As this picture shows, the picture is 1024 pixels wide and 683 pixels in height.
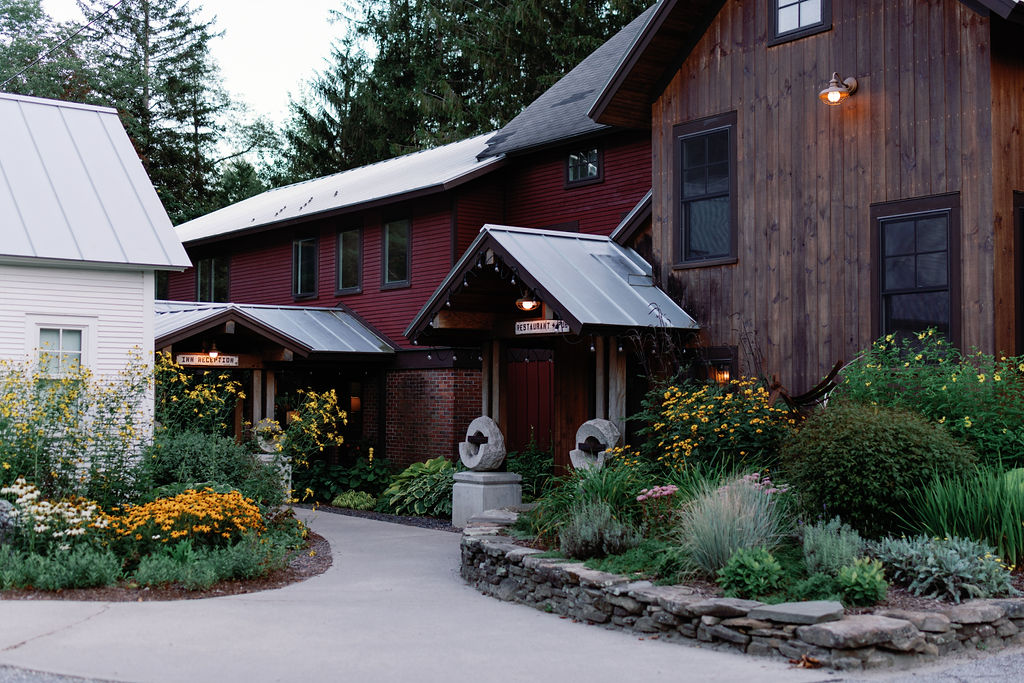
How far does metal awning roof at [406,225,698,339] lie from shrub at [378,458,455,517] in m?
3.16

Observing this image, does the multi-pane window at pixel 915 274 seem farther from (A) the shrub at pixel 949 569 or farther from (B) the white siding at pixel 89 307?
(B) the white siding at pixel 89 307

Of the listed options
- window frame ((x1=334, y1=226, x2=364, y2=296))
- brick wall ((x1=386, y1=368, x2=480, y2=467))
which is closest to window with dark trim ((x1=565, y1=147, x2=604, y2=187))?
brick wall ((x1=386, y1=368, x2=480, y2=467))

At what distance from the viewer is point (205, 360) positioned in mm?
19344

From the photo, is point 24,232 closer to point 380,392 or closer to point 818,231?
point 380,392

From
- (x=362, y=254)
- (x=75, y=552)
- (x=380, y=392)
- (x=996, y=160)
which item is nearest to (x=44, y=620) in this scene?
(x=75, y=552)

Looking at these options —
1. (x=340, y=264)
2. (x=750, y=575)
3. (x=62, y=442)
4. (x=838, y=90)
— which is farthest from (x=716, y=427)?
(x=340, y=264)

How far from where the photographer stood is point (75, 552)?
10.7m

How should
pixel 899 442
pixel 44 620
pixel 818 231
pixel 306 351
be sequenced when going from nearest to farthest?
pixel 44 620 < pixel 899 442 < pixel 818 231 < pixel 306 351

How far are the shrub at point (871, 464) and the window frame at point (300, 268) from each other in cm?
1580

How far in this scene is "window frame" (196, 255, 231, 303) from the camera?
87.7 ft

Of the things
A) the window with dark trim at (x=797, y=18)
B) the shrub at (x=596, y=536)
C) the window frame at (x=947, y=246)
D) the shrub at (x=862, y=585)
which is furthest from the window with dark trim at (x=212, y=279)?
the shrub at (x=862, y=585)

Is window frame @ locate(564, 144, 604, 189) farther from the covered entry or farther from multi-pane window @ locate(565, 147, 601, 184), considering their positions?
the covered entry

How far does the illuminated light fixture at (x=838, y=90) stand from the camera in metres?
12.7

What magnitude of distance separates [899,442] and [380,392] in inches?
529
